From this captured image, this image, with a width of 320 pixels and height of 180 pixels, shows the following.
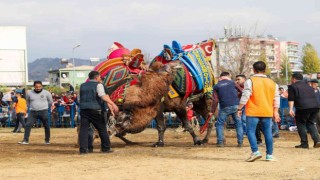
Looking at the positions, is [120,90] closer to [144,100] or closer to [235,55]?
[144,100]

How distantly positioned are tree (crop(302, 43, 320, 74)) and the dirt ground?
92182 millimetres

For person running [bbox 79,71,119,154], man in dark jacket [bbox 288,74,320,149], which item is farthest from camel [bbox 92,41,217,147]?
man in dark jacket [bbox 288,74,320,149]

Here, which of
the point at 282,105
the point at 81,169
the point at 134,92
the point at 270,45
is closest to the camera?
the point at 81,169

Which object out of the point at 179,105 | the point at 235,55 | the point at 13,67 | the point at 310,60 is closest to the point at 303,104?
the point at 179,105

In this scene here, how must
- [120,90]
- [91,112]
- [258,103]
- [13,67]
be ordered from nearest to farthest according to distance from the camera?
[258,103], [91,112], [120,90], [13,67]

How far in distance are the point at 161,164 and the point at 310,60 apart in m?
97.5

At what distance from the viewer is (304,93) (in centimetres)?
1452

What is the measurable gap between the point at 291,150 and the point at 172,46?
4.16 m

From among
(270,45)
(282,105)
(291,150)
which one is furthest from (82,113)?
(270,45)

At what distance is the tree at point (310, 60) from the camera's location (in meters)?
104

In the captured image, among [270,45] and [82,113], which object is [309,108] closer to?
[82,113]

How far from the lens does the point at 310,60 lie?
10488cm

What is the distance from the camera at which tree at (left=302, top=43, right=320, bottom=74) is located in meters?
104

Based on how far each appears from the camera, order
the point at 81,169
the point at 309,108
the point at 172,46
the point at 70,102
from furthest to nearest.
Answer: the point at 70,102 → the point at 172,46 → the point at 309,108 → the point at 81,169
